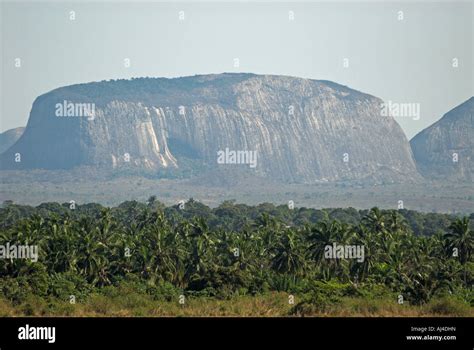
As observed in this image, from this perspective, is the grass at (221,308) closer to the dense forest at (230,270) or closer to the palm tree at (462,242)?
the dense forest at (230,270)

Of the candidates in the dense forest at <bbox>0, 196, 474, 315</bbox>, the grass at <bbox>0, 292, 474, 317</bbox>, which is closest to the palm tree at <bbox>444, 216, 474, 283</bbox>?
the dense forest at <bbox>0, 196, 474, 315</bbox>

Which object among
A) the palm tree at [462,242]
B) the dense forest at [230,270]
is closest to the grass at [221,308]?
the dense forest at [230,270]

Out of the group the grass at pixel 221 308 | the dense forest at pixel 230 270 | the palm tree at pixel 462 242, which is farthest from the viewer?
the palm tree at pixel 462 242

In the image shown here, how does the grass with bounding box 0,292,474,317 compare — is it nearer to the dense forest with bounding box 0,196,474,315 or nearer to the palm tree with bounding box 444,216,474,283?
the dense forest with bounding box 0,196,474,315

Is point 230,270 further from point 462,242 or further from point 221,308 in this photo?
point 462,242
